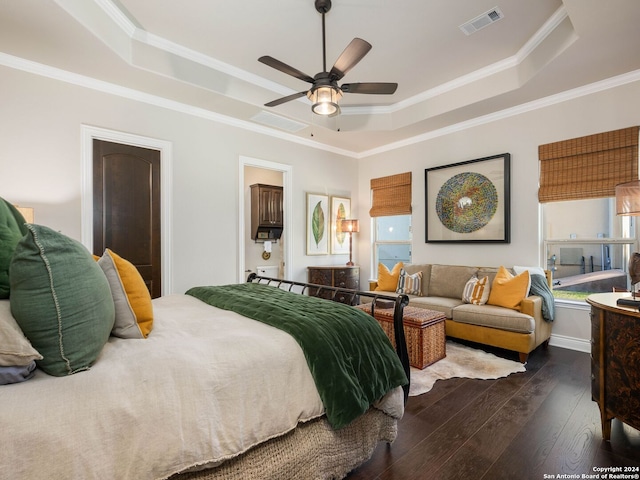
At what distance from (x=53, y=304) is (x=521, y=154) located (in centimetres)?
469

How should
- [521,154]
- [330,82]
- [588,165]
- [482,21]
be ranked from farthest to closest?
[521,154], [588,165], [482,21], [330,82]

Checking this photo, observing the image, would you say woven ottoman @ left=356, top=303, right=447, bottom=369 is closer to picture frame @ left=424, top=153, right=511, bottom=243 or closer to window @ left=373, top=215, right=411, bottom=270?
picture frame @ left=424, top=153, right=511, bottom=243

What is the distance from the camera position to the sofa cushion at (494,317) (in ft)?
10.4

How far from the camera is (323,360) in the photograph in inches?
56.7

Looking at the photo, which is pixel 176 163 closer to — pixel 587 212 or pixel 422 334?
pixel 422 334

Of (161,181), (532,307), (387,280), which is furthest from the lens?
(387,280)

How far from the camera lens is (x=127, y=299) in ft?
4.83

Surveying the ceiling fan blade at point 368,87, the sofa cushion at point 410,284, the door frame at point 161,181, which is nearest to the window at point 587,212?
the sofa cushion at point 410,284

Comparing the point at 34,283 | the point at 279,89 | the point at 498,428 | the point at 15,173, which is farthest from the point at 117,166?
the point at 498,428

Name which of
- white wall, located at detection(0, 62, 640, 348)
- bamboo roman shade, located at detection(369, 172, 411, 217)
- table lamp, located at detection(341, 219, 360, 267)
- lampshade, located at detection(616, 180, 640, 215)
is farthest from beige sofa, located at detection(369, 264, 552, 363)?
table lamp, located at detection(341, 219, 360, 267)

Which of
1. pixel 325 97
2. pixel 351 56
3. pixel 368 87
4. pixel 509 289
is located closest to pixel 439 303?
pixel 509 289

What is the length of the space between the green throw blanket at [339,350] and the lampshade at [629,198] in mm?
2088

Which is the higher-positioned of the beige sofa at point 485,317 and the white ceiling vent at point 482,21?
the white ceiling vent at point 482,21

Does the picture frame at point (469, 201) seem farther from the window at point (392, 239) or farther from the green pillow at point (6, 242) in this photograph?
the green pillow at point (6, 242)
